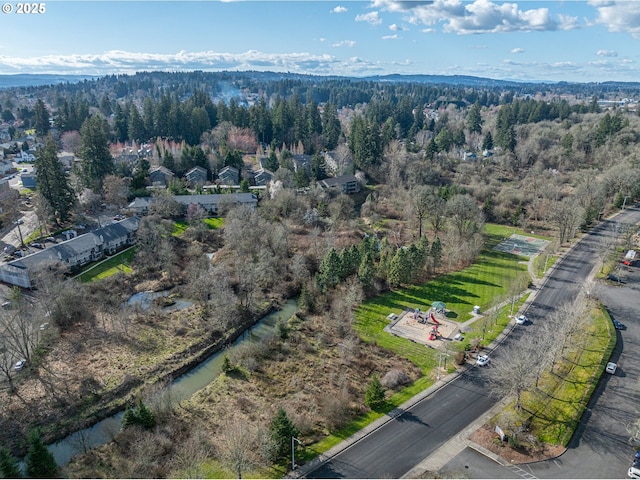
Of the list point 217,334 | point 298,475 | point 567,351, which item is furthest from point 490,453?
point 217,334

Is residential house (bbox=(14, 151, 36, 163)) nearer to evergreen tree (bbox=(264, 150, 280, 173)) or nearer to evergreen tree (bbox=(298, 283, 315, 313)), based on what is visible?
evergreen tree (bbox=(264, 150, 280, 173))

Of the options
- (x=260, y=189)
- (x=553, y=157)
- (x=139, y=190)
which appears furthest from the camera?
(x=553, y=157)

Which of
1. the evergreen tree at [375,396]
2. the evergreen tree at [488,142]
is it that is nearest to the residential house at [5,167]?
the evergreen tree at [375,396]

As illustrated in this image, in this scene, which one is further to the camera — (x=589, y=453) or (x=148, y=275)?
(x=148, y=275)

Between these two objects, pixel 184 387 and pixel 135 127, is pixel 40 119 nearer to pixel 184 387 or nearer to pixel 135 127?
pixel 135 127

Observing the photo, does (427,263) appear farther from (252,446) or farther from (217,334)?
(252,446)

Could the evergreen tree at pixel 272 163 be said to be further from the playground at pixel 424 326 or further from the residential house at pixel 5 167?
the residential house at pixel 5 167

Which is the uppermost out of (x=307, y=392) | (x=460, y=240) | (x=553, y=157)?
(x=553, y=157)
